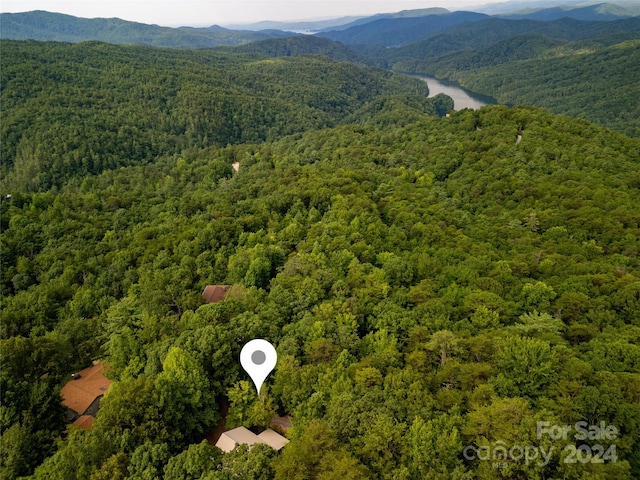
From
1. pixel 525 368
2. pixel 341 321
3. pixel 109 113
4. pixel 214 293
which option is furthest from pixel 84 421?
pixel 109 113

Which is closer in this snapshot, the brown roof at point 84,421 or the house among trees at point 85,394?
the brown roof at point 84,421

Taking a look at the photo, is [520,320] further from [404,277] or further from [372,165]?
[372,165]

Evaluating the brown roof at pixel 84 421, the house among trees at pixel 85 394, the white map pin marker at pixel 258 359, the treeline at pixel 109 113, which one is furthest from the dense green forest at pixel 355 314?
the treeline at pixel 109 113

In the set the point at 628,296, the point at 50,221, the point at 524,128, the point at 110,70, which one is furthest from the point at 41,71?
the point at 628,296

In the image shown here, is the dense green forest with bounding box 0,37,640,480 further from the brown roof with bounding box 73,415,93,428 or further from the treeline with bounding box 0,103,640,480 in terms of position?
the brown roof with bounding box 73,415,93,428

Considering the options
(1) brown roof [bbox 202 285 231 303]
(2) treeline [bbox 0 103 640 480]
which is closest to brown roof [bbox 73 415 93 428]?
(2) treeline [bbox 0 103 640 480]

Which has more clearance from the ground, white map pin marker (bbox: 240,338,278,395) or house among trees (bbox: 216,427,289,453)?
white map pin marker (bbox: 240,338,278,395)

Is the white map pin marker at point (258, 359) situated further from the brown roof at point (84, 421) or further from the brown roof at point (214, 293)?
the brown roof at point (214, 293)
